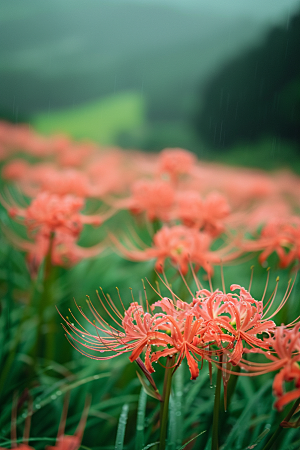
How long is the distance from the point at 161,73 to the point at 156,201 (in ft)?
3.11

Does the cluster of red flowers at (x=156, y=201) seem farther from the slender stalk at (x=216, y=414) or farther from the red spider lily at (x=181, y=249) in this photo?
the slender stalk at (x=216, y=414)

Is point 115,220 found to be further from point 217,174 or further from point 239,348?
point 239,348

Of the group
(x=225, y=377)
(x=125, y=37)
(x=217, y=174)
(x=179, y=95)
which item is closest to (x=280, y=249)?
(x=225, y=377)

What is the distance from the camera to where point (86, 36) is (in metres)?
1.32

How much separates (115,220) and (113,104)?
49 cm

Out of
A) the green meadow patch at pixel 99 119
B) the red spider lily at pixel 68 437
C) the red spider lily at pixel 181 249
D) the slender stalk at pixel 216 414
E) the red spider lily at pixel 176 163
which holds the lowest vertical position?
the red spider lily at pixel 68 437

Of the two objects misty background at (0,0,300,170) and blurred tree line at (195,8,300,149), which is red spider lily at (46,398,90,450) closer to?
misty background at (0,0,300,170)

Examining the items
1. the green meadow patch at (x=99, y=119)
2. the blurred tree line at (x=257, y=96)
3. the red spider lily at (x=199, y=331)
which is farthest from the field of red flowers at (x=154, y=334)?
the blurred tree line at (x=257, y=96)

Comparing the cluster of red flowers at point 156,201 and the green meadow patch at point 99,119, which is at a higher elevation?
the green meadow patch at point 99,119

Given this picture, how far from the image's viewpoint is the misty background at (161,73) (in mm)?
1295

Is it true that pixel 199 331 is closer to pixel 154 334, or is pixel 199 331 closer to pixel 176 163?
pixel 154 334

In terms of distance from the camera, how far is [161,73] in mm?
1431

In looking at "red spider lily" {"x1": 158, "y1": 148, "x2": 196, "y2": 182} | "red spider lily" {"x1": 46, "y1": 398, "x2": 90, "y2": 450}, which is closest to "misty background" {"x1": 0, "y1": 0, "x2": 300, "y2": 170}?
"red spider lily" {"x1": 158, "y1": 148, "x2": 196, "y2": 182}

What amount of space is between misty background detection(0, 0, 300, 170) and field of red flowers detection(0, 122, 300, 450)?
506mm
